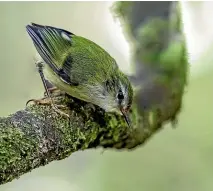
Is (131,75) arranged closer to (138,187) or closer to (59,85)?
(59,85)

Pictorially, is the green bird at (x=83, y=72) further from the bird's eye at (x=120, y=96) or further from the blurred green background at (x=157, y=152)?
the blurred green background at (x=157, y=152)

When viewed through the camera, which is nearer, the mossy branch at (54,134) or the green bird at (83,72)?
the mossy branch at (54,134)

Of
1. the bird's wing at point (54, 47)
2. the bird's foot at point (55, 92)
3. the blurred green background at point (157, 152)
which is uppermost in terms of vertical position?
the bird's wing at point (54, 47)

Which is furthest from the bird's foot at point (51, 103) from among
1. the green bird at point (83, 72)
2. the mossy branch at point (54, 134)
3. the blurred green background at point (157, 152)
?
the blurred green background at point (157, 152)

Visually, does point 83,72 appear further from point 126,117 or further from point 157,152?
point 157,152

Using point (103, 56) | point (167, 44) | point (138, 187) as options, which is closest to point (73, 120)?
point (103, 56)

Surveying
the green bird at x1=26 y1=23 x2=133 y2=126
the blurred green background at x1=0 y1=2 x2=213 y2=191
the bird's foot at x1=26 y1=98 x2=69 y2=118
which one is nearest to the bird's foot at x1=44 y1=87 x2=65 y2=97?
the green bird at x1=26 y1=23 x2=133 y2=126

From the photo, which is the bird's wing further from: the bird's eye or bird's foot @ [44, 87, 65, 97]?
the bird's eye

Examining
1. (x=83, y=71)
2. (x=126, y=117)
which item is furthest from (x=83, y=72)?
(x=126, y=117)
